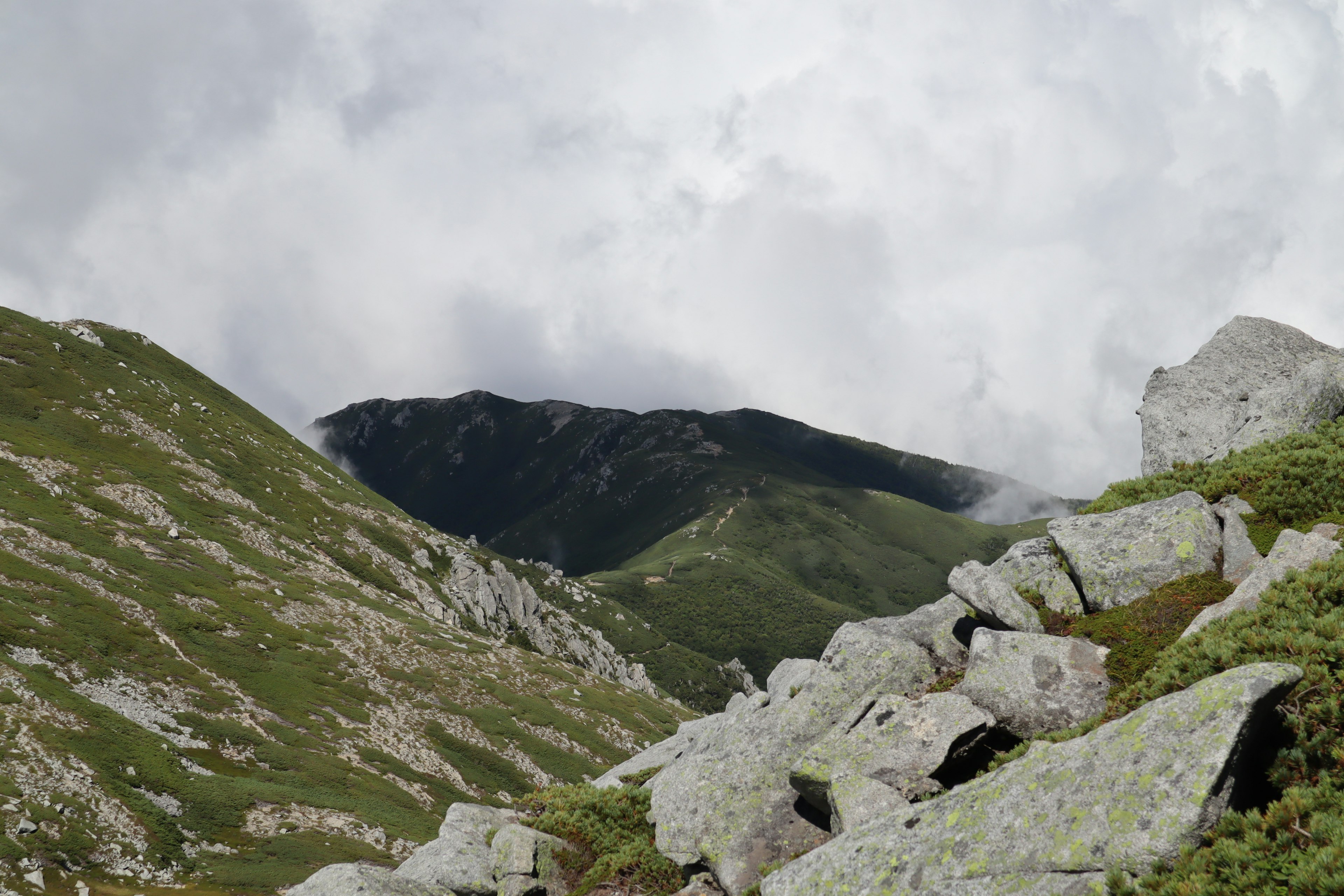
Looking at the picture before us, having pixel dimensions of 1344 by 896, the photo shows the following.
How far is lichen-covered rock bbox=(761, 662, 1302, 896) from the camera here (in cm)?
988

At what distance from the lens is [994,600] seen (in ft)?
65.7

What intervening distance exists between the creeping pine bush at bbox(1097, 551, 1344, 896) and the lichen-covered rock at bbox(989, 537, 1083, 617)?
230 inches

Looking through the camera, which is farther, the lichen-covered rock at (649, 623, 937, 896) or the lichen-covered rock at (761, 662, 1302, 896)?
the lichen-covered rock at (649, 623, 937, 896)

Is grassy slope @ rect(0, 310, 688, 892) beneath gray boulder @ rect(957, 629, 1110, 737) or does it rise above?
above

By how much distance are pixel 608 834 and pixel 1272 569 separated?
19670 millimetres

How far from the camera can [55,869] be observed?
31.3 meters

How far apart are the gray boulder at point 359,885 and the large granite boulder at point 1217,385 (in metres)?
35.2

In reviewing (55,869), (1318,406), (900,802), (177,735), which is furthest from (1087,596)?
(177,735)

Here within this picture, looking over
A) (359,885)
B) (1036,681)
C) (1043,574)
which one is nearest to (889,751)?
(1036,681)

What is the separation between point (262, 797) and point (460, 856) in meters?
37.3

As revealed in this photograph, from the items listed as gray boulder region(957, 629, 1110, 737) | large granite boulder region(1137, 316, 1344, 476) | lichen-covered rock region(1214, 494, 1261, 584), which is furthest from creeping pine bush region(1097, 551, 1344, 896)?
large granite boulder region(1137, 316, 1344, 476)

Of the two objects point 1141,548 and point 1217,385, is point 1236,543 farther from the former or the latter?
point 1217,385

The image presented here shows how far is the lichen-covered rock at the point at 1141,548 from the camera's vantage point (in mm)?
18969

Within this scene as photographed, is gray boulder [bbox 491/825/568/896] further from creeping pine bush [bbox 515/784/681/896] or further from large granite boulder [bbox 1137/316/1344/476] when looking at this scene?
large granite boulder [bbox 1137/316/1344/476]
